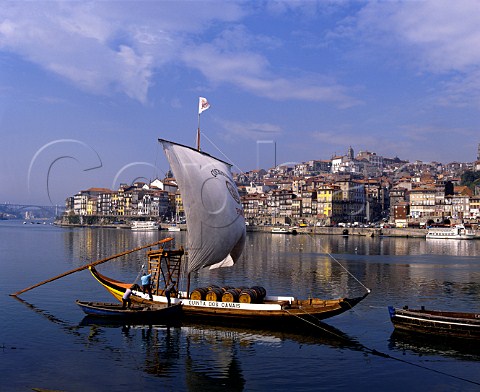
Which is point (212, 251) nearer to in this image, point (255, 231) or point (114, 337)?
point (114, 337)

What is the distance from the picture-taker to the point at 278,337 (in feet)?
82.2

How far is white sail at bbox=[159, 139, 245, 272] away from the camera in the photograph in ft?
102

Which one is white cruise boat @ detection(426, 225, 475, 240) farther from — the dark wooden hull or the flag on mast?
the dark wooden hull

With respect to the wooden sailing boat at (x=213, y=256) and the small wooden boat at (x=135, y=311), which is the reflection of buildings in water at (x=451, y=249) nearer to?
the wooden sailing boat at (x=213, y=256)

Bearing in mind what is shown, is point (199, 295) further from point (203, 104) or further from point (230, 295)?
point (203, 104)

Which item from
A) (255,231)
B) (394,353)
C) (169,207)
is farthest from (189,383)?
(169,207)

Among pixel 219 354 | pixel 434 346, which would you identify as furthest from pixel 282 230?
pixel 219 354

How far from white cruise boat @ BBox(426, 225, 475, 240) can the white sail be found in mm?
102570

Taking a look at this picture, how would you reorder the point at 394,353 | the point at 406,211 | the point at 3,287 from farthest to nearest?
1. the point at 406,211
2. the point at 3,287
3. the point at 394,353

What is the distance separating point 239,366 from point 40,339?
959 cm

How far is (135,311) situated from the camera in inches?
1073

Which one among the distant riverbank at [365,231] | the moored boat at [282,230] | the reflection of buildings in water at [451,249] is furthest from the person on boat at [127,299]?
the moored boat at [282,230]

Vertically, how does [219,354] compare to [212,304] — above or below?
below

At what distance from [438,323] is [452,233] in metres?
107
